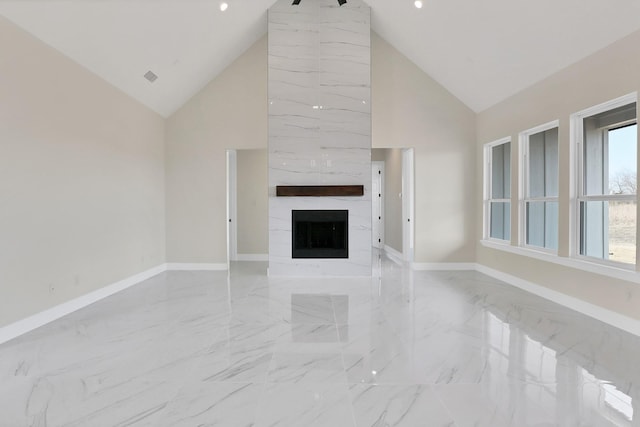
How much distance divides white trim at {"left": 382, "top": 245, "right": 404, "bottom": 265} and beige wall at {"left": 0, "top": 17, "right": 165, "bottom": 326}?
4.77 meters

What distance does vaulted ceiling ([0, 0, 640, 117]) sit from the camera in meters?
3.73

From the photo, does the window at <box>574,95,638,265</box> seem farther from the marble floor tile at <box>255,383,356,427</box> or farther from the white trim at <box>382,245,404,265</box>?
the white trim at <box>382,245,404,265</box>

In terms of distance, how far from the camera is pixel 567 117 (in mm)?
4465

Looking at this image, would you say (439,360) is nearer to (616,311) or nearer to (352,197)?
(616,311)

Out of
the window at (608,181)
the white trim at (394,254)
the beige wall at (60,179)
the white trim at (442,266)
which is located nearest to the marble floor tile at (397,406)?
the window at (608,181)

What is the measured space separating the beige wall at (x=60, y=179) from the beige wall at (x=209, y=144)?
990 millimetres

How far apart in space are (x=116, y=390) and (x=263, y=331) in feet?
4.49

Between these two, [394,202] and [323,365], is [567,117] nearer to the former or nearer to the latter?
[323,365]

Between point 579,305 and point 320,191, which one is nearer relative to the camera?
point 579,305

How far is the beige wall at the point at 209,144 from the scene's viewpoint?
7121mm

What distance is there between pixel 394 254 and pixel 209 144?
14.8 ft

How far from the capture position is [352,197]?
6465 mm

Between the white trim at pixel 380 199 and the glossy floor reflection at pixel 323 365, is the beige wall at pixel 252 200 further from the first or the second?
the glossy floor reflection at pixel 323 365

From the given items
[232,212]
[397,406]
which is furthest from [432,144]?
[397,406]
